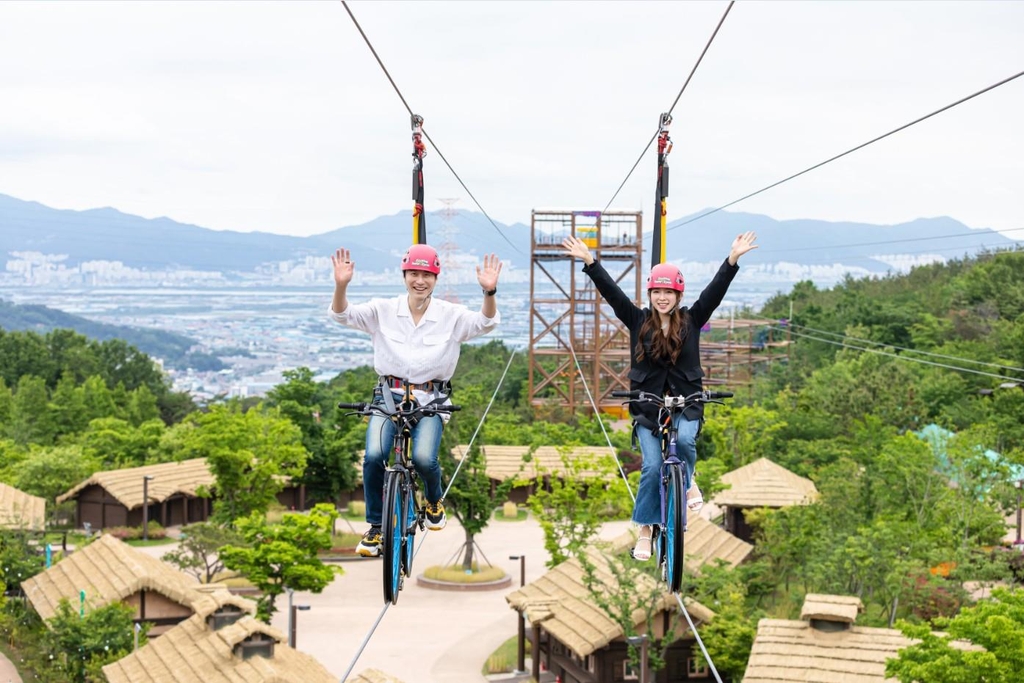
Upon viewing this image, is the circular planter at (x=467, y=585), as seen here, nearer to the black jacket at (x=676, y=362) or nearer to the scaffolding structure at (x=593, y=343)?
the scaffolding structure at (x=593, y=343)

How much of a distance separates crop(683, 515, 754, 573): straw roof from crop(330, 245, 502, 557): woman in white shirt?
26.1m

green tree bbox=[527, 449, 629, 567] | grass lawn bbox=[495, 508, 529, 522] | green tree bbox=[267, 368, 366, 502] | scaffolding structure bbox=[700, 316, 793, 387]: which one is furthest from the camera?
scaffolding structure bbox=[700, 316, 793, 387]

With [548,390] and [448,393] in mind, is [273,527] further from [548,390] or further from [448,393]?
[548,390]

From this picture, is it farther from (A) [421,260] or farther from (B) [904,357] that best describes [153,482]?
(A) [421,260]

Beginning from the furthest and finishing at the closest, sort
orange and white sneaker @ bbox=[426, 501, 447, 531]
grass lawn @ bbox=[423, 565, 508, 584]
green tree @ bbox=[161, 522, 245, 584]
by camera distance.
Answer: grass lawn @ bbox=[423, 565, 508, 584] → green tree @ bbox=[161, 522, 245, 584] → orange and white sneaker @ bbox=[426, 501, 447, 531]

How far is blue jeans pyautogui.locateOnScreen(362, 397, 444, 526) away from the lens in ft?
33.0

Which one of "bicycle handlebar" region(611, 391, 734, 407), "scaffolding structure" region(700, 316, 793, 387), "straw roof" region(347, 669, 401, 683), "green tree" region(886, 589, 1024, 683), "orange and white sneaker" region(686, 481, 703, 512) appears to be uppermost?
"bicycle handlebar" region(611, 391, 734, 407)

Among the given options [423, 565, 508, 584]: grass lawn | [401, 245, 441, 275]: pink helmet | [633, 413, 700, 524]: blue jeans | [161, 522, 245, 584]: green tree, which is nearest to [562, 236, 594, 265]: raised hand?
[401, 245, 441, 275]: pink helmet

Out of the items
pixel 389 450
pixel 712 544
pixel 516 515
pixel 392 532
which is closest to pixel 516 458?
pixel 516 515

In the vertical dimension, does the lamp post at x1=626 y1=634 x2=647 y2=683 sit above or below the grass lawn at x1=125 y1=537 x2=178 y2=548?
above

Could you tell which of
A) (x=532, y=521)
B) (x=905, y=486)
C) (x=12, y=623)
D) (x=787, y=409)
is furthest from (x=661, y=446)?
(x=787, y=409)

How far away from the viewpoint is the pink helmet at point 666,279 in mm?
10234

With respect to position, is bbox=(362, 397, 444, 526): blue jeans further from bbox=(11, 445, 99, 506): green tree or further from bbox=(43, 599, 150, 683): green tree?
bbox=(11, 445, 99, 506): green tree

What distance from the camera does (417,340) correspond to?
10.2 m
